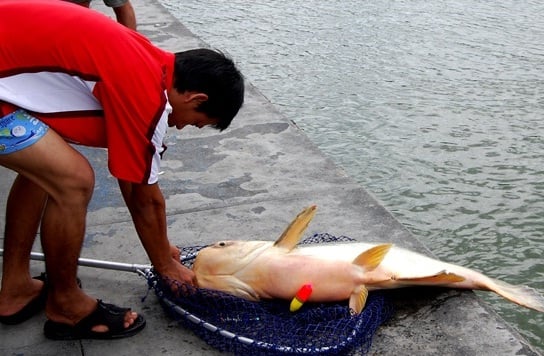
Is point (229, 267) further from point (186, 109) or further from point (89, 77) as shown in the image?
point (89, 77)

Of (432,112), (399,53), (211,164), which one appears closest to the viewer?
(211,164)

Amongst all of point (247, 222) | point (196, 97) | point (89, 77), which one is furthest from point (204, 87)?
point (247, 222)

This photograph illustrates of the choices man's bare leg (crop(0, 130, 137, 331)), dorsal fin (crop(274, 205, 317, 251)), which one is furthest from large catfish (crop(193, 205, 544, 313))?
man's bare leg (crop(0, 130, 137, 331))

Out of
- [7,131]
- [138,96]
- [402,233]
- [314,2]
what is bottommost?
[314,2]

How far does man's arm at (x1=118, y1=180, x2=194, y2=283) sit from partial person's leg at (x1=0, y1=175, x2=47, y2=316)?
40 centimetres

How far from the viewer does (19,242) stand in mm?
3453

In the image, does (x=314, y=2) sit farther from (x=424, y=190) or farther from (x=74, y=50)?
(x=74, y=50)

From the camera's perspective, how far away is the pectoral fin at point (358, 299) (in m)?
3.32

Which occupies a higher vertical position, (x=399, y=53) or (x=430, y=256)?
(x=430, y=256)

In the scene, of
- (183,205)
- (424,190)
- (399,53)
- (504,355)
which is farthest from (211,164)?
(399,53)

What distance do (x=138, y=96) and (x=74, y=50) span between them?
276 mm

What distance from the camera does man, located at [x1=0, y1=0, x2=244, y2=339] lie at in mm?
2967

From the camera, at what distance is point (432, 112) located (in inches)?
260

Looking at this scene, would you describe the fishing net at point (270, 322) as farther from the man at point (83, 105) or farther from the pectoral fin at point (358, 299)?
the man at point (83, 105)
